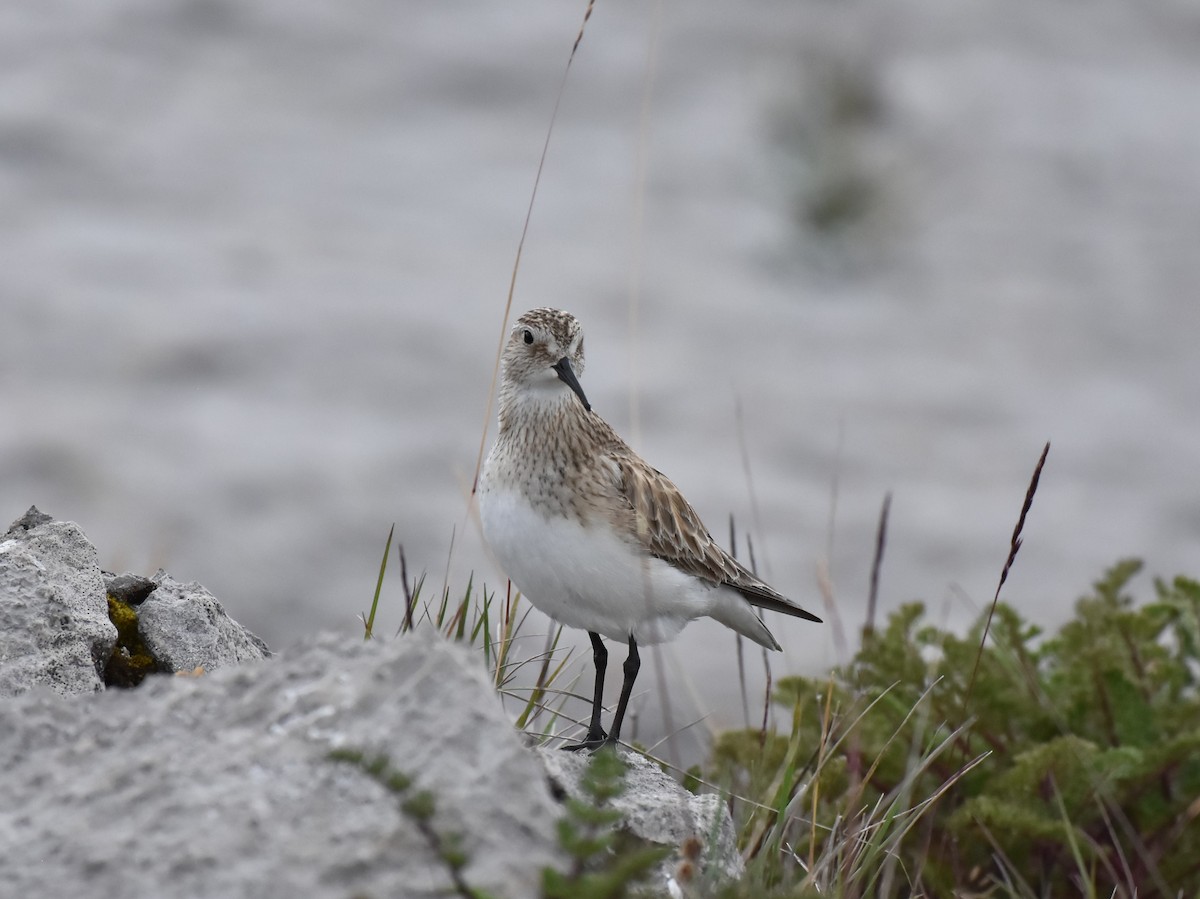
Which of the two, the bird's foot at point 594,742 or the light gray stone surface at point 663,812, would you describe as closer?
the light gray stone surface at point 663,812

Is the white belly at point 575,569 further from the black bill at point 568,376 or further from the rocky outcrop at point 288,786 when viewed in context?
the rocky outcrop at point 288,786

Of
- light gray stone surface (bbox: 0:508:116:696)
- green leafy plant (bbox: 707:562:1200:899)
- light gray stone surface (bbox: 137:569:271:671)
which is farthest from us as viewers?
green leafy plant (bbox: 707:562:1200:899)

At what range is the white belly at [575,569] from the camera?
4.57 meters

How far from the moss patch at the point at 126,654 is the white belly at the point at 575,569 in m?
1.14

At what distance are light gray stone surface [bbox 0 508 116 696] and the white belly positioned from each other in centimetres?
126

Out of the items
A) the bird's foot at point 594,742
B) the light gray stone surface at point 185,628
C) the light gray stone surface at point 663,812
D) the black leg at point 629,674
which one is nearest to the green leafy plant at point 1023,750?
the black leg at point 629,674

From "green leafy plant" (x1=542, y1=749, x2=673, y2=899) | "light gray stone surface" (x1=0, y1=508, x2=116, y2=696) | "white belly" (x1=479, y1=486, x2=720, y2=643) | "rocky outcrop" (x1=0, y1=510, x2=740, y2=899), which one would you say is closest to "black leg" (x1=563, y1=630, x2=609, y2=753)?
"white belly" (x1=479, y1=486, x2=720, y2=643)

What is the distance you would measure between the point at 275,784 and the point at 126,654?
1628 mm

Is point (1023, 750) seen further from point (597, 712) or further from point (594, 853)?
point (594, 853)

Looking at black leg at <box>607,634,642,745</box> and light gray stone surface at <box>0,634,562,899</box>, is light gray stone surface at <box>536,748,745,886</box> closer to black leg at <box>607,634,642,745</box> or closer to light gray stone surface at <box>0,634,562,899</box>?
black leg at <box>607,634,642,745</box>

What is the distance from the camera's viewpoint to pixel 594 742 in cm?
458

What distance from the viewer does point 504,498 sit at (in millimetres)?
4727

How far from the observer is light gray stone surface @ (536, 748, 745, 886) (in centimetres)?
360

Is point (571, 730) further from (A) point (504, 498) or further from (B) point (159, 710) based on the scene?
(B) point (159, 710)
